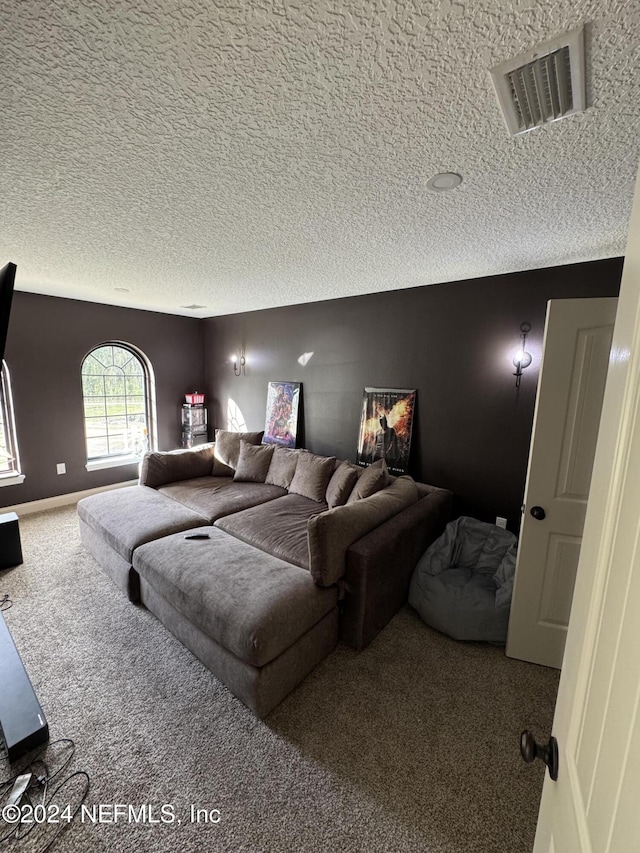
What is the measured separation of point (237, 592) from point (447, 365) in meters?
2.51

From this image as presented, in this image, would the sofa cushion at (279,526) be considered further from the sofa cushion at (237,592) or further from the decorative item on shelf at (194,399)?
the decorative item on shelf at (194,399)

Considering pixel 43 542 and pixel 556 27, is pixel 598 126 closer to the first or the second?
pixel 556 27

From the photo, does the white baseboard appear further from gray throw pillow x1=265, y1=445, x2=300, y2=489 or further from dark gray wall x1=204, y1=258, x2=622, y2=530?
dark gray wall x1=204, y1=258, x2=622, y2=530

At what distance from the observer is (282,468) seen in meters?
3.69

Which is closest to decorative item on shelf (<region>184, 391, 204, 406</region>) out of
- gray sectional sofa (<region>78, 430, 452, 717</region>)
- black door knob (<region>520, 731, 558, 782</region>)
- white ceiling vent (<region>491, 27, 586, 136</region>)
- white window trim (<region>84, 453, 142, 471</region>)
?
white window trim (<region>84, 453, 142, 471</region>)

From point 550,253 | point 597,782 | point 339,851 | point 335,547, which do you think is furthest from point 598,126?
point 339,851

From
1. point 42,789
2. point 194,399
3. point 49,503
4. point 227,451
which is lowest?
point 42,789

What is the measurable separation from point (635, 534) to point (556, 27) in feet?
3.83

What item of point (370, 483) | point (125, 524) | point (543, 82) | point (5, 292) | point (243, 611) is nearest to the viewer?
point (543, 82)

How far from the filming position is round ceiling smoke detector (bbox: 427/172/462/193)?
4.73ft

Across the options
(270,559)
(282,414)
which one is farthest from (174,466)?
(270,559)

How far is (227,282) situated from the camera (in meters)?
3.19

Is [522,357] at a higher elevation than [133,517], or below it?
higher

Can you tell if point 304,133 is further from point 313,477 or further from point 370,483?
point 313,477
